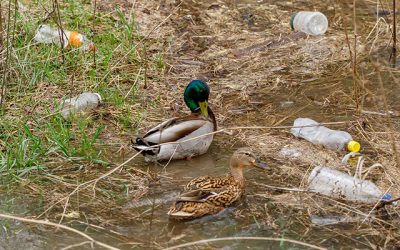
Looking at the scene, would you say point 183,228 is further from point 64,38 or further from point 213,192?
point 64,38

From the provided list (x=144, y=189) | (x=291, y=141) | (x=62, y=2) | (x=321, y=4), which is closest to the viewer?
(x=144, y=189)

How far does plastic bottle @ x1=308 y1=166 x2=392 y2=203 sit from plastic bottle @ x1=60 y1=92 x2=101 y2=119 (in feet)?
7.18

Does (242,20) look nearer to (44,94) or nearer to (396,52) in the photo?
(396,52)

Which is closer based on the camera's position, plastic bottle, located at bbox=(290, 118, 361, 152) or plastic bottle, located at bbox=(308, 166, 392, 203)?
plastic bottle, located at bbox=(308, 166, 392, 203)

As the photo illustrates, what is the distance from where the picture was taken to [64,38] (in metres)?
8.41

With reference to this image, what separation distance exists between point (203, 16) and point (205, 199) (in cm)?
433

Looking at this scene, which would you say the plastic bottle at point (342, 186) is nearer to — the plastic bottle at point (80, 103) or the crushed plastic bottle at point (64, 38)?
the plastic bottle at point (80, 103)

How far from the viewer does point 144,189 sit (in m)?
6.28

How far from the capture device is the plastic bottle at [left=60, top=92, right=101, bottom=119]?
734 cm

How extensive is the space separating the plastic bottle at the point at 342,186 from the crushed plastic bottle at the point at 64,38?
2.95 metres

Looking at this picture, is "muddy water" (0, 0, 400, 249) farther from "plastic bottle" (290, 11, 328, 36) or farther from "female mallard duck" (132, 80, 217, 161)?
"plastic bottle" (290, 11, 328, 36)

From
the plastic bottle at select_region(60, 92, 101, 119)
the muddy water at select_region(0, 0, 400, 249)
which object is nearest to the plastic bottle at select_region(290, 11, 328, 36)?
the plastic bottle at select_region(60, 92, 101, 119)

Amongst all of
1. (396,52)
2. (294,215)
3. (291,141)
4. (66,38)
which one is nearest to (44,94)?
(66,38)

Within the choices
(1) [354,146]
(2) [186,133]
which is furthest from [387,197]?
(2) [186,133]
